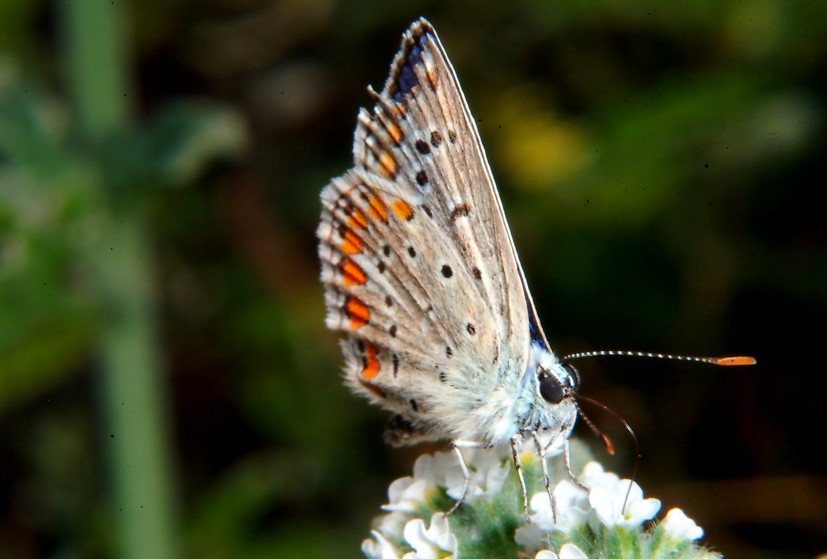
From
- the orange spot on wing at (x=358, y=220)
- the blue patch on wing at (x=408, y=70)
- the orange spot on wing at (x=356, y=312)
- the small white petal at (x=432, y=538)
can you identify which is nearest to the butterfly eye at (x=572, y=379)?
the small white petal at (x=432, y=538)

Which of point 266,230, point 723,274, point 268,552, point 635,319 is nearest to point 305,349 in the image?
point 266,230

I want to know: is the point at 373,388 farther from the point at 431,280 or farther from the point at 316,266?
the point at 316,266

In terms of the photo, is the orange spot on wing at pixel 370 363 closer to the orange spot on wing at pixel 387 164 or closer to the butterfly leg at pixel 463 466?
the butterfly leg at pixel 463 466

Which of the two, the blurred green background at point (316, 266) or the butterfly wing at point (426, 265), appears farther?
the blurred green background at point (316, 266)

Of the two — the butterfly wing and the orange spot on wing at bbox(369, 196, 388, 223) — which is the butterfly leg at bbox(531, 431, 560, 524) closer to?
the butterfly wing

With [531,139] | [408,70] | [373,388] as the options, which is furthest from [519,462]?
[531,139]

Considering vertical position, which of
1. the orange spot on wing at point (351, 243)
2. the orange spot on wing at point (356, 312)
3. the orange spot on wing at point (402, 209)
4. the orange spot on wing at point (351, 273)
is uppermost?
the orange spot on wing at point (402, 209)

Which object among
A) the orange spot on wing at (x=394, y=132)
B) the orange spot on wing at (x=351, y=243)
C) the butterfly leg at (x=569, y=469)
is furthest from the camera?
the orange spot on wing at (x=351, y=243)

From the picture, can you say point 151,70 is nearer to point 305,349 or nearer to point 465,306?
point 305,349
